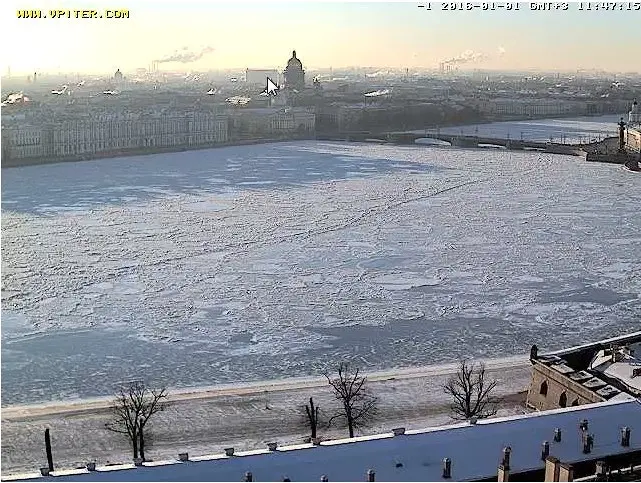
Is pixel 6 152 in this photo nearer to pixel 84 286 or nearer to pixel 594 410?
pixel 84 286

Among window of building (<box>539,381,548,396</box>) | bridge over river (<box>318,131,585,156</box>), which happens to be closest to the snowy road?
window of building (<box>539,381,548,396</box>)

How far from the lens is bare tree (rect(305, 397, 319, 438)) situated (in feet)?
19.0

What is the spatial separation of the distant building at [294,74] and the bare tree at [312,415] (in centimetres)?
3710

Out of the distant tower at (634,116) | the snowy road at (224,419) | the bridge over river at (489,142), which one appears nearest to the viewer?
the snowy road at (224,419)

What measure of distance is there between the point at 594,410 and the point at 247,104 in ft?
108

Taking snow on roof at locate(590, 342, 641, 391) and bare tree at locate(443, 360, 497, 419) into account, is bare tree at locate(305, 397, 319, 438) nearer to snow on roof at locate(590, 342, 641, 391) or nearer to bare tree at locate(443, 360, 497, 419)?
bare tree at locate(443, 360, 497, 419)

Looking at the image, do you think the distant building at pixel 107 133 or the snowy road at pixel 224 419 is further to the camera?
the distant building at pixel 107 133

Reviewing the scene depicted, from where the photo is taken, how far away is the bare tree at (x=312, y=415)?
5.80 meters

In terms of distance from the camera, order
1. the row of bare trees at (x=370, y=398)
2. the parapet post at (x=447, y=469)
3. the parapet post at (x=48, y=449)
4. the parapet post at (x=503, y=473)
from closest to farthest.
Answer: the parapet post at (x=503, y=473) < the parapet post at (x=447, y=469) < the parapet post at (x=48, y=449) < the row of bare trees at (x=370, y=398)

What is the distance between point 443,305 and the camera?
27.6 feet

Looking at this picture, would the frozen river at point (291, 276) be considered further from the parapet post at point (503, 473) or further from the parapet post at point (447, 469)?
the parapet post at point (503, 473)

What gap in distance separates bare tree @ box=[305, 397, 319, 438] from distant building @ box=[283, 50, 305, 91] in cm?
3710

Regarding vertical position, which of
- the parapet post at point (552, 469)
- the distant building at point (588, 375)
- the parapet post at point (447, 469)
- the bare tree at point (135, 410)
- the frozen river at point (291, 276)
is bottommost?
the bare tree at point (135, 410)

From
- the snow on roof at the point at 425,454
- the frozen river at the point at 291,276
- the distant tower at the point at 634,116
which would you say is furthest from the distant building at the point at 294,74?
the snow on roof at the point at 425,454
